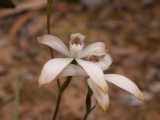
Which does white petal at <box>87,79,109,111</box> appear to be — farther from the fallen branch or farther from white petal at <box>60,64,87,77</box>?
the fallen branch

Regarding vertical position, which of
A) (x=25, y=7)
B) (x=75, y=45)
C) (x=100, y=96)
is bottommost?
(x=100, y=96)

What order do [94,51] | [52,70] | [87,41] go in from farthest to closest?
[87,41] < [94,51] < [52,70]

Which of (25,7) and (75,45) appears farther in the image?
(25,7)

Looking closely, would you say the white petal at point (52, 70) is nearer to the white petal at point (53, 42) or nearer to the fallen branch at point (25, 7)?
the white petal at point (53, 42)

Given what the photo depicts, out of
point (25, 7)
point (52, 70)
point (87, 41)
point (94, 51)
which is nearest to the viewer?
point (52, 70)

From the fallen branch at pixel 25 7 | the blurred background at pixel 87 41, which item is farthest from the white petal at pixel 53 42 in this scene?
the fallen branch at pixel 25 7

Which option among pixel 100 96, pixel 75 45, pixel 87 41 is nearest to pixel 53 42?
→ pixel 75 45

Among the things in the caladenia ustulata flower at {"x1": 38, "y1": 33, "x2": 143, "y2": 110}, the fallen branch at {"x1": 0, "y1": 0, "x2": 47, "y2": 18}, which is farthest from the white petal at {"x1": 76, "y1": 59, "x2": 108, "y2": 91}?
the fallen branch at {"x1": 0, "y1": 0, "x2": 47, "y2": 18}

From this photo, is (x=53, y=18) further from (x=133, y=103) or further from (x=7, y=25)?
(x=133, y=103)

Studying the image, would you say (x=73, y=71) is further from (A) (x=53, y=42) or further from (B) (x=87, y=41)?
(B) (x=87, y=41)
